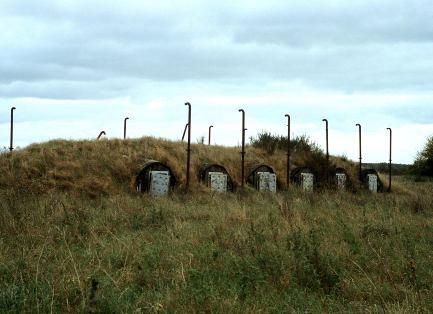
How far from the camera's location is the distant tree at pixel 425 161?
37.8 meters

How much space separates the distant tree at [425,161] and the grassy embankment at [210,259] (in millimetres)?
28699

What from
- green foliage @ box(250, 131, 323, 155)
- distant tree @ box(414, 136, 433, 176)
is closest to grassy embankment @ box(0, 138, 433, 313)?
green foliage @ box(250, 131, 323, 155)

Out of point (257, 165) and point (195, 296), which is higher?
point (257, 165)

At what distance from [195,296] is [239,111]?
535 inches

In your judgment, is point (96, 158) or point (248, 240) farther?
point (96, 158)

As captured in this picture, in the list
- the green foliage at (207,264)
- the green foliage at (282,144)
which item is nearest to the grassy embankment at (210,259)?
the green foliage at (207,264)

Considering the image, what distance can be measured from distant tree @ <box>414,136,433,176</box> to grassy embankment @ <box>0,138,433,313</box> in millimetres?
28699

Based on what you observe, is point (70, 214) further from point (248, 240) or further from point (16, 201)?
point (248, 240)

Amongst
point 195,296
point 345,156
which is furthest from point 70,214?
point 345,156

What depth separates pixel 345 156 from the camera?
2528 centimetres

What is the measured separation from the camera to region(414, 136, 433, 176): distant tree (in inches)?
1486

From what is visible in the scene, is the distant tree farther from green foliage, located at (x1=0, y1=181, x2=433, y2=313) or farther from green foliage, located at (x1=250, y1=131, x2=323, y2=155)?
green foliage, located at (x1=0, y1=181, x2=433, y2=313)

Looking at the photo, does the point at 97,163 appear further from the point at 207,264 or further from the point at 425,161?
the point at 425,161

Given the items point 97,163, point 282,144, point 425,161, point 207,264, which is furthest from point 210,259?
point 425,161
